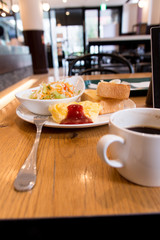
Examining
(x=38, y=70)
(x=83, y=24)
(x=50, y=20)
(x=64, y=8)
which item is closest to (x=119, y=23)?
(x=83, y=24)

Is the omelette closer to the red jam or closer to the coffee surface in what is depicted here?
the red jam

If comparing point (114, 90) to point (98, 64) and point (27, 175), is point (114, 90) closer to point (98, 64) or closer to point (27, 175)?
point (27, 175)

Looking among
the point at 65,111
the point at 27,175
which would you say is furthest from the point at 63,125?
the point at 27,175

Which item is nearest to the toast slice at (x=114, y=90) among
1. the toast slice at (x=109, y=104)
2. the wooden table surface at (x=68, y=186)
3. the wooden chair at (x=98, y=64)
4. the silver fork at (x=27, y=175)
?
the toast slice at (x=109, y=104)

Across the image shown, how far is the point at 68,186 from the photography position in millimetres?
307

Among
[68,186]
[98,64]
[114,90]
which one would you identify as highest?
[98,64]

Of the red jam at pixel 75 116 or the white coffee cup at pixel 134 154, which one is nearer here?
the white coffee cup at pixel 134 154

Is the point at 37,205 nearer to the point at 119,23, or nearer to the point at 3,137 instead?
the point at 3,137

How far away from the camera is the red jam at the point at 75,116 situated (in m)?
0.50

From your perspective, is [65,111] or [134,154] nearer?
[134,154]

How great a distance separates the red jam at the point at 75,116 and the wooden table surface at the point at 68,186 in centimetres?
5

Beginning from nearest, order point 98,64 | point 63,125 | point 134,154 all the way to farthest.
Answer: point 134,154
point 63,125
point 98,64

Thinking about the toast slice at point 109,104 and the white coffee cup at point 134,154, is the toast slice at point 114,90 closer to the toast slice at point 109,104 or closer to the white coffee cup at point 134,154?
the toast slice at point 109,104

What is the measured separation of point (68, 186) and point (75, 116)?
0.75 feet
